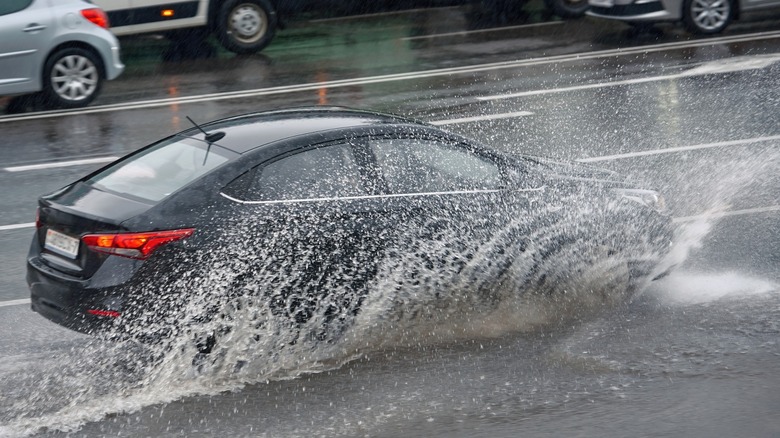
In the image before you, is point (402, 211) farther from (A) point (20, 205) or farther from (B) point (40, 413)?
(A) point (20, 205)

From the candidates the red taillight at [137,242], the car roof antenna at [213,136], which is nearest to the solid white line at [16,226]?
the car roof antenna at [213,136]

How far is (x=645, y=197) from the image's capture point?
7.75 meters

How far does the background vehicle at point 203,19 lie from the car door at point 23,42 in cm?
250

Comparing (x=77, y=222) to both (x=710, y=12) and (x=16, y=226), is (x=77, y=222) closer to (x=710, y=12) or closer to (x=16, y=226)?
(x=16, y=226)

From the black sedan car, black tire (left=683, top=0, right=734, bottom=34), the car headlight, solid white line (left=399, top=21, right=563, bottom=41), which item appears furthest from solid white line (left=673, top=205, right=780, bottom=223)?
solid white line (left=399, top=21, right=563, bottom=41)

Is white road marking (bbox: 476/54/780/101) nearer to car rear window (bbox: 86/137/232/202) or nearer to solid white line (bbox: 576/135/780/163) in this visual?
solid white line (bbox: 576/135/780/163)

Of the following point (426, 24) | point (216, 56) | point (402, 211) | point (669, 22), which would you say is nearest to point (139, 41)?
point (216, 56)

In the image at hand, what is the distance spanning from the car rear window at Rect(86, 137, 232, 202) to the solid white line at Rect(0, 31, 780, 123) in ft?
24.0

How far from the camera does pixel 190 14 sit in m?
17.0

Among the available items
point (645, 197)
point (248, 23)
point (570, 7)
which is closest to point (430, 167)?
point (645, 197)

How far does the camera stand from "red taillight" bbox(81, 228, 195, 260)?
603 centimetres

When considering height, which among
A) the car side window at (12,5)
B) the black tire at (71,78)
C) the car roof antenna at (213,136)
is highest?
the car roof antenna at (213,136)

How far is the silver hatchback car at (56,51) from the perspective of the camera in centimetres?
1363

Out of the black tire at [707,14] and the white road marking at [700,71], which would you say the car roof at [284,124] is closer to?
the white road marking at [700,71]
